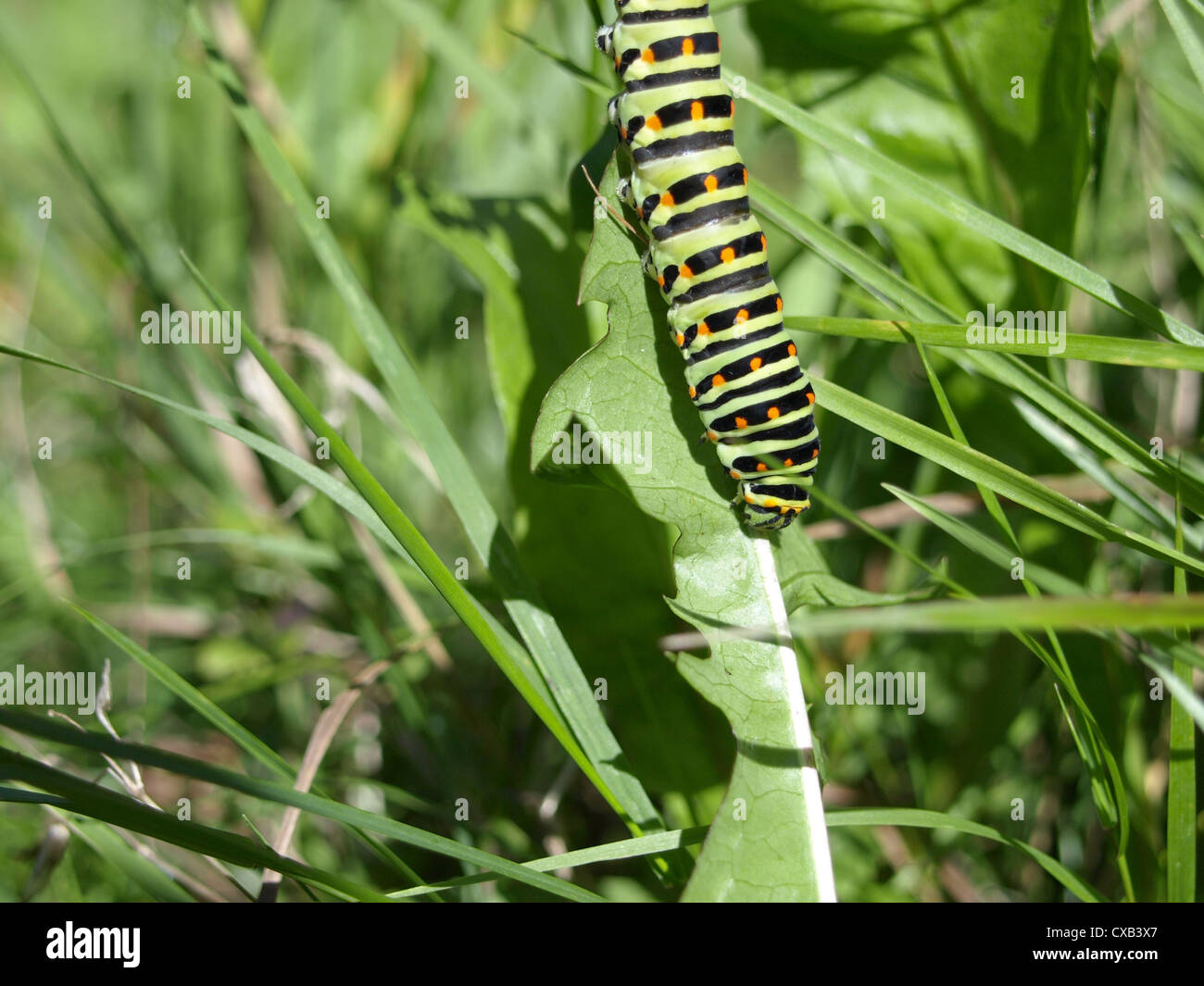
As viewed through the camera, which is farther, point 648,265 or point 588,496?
point 588,496

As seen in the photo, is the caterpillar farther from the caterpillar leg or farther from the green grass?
the green grass

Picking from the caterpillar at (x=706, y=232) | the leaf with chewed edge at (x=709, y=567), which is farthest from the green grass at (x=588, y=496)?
the caterpillar at (x=706, y=232)

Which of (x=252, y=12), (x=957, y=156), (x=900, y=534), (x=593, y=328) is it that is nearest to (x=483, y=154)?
(x=252, y=12)

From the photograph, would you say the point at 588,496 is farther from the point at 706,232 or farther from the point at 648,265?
the point at 706,232

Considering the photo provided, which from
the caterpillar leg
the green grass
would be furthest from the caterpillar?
the green grass

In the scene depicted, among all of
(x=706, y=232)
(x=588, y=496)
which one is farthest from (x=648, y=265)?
(x=588, y=496)

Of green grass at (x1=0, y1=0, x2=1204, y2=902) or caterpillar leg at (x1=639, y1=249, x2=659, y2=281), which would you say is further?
caterpillar leg at (x1=639, y1=249, x2=659, y2=281)
